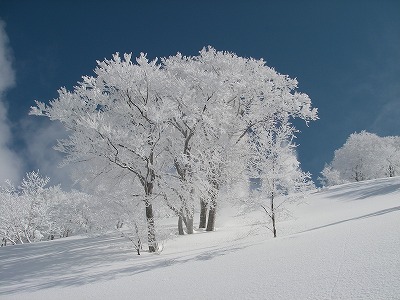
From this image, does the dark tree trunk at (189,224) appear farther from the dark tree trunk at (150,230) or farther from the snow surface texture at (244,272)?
the dark tree trunk at (150,230)

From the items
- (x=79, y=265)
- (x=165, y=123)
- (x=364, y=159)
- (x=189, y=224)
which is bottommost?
(x=79, y=265)

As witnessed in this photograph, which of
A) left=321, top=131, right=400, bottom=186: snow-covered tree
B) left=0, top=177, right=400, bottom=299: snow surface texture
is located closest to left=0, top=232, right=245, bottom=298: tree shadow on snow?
left=0, top=177, right=400, bottom=299: snow surface texture

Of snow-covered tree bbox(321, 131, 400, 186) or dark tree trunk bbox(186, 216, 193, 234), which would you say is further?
snow-covered tree bbox(321, 131, 400, 186)

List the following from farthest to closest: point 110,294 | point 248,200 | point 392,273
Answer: point 248,200
point 110,294
point 392,273

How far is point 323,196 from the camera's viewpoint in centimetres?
2934

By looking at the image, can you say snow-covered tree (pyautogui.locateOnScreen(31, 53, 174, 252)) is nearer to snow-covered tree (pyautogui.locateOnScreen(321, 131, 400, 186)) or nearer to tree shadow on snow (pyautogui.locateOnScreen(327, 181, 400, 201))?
tree shadow on snow (pyautogui.locateOnScreen(327, 181, 400, 201))

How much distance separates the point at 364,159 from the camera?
6138 cm

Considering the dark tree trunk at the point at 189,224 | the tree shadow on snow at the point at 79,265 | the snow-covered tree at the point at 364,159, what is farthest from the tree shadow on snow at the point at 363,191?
the snow-covered tree at the point at 364,159

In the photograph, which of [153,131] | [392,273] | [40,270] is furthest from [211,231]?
[392,273]

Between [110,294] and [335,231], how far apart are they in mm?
6762

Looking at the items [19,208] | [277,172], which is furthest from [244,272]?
[19,208]

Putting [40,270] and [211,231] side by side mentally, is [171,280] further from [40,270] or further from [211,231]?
[211,231]

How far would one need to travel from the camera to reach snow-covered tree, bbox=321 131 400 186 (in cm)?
5853

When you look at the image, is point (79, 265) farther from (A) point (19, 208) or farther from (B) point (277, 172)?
(A) point (19, 208)
